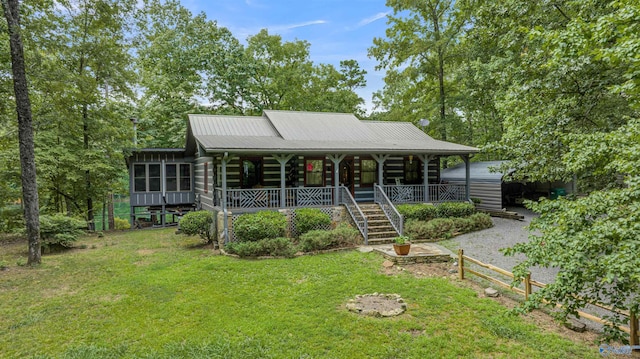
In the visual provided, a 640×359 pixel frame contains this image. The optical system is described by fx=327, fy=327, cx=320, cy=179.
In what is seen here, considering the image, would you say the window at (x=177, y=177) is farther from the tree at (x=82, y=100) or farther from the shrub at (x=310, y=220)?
the shrub at (x=310, y=220)

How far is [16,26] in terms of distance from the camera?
28.6 feet

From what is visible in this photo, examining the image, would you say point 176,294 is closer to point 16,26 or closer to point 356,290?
point 356,290

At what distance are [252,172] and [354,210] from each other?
5.20m

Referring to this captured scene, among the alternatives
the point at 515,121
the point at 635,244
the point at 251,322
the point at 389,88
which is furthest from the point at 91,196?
the point at 389,88

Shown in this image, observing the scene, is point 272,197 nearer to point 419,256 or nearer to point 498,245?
point 419,256

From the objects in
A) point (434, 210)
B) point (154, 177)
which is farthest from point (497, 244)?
point (154, 177)

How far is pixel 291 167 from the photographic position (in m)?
15.4

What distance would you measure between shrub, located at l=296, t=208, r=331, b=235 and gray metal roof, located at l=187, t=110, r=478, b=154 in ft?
7.44

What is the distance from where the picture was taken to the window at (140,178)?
17078mm

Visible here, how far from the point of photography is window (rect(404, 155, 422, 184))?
56.4 ft

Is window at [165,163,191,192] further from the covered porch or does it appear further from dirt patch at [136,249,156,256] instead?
dirt patch at [136,249,156,256]

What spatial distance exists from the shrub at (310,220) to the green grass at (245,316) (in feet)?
7.83

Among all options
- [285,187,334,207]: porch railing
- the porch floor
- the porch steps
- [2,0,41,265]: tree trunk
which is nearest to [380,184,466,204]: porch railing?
the porch steps

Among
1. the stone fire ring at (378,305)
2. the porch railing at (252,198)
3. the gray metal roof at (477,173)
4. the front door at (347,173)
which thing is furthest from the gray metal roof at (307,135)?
the stone fire ring at (378,305)
